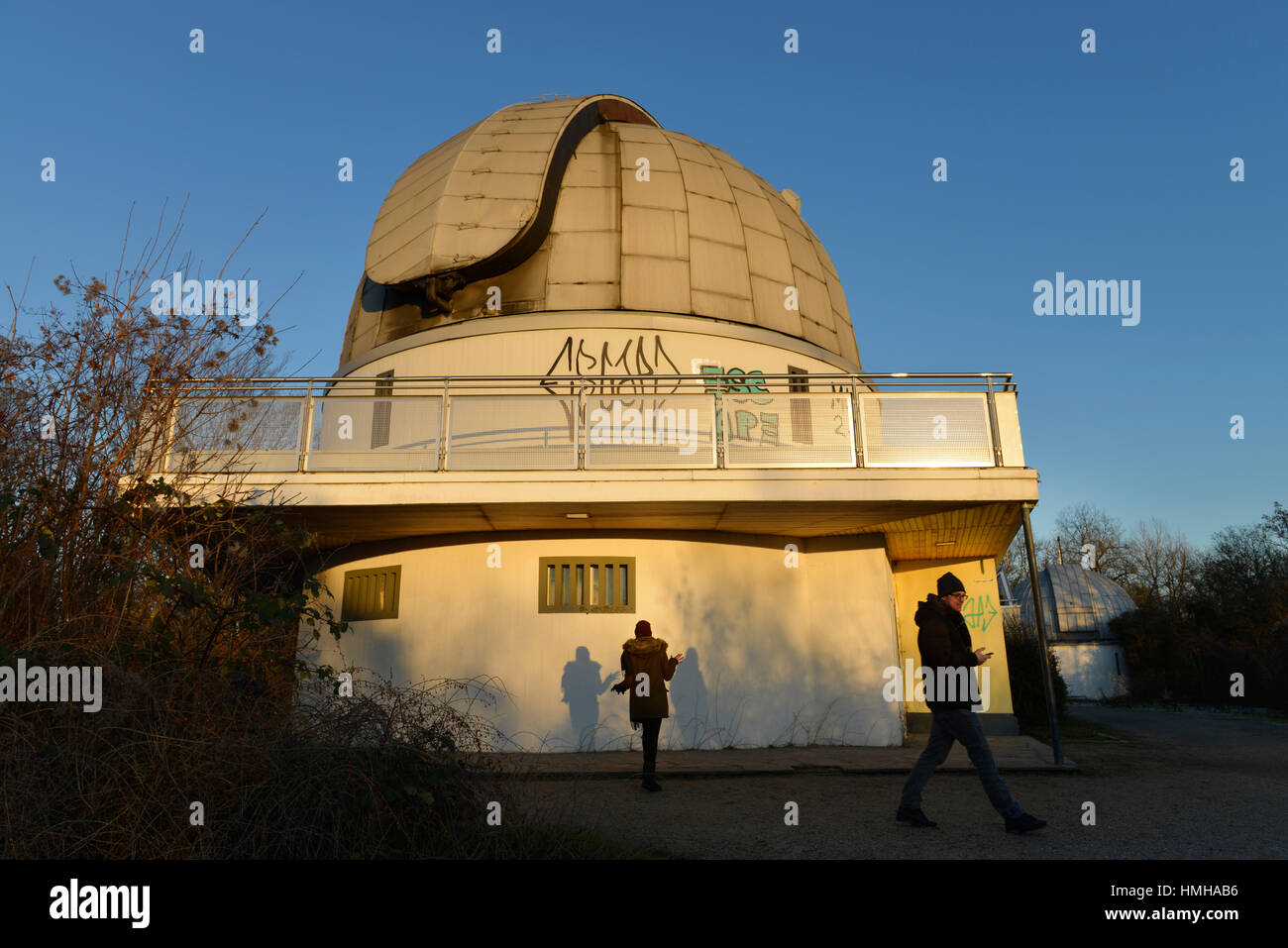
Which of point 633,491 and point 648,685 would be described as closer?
point 648,685

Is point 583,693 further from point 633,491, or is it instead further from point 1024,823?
point 1024,823

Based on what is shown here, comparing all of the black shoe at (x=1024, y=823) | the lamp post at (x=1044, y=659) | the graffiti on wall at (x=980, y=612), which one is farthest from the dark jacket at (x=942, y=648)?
the graffiti on wall at (x=980, y=612)

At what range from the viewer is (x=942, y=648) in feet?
17.8

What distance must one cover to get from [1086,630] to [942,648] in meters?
36.7

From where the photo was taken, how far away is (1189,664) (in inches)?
1087

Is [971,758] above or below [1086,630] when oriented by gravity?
above

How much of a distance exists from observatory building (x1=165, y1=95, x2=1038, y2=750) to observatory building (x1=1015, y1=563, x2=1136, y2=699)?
28.3 m

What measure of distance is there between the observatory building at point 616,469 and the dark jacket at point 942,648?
3365mm

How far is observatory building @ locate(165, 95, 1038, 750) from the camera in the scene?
29.7 ft

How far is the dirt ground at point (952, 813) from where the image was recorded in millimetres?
4855

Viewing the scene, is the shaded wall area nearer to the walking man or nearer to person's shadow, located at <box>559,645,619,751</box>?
person's shadow, located at <box>559,645,619,751</box>

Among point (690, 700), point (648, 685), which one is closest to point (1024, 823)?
point (648, 685)
